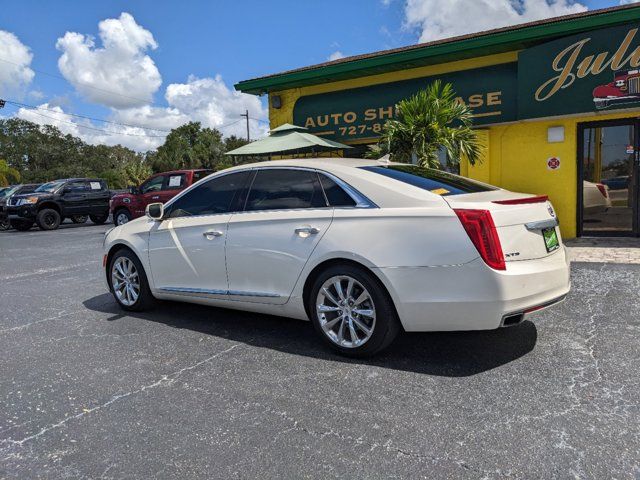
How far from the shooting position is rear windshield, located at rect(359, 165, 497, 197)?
3830mm

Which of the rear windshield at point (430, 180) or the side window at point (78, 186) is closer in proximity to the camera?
the rear windshield at point (430, 180)

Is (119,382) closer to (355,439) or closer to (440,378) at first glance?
(355,439)

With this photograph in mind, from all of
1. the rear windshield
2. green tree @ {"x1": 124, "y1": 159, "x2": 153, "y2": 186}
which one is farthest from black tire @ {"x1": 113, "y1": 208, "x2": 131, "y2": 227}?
green tree @ {"x1": 124, "y1": 159, "x2": 153, "y2": 186}

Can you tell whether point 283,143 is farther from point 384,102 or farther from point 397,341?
point 397,341

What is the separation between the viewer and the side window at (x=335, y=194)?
3861 mm

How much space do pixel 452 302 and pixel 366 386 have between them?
0.79 metres

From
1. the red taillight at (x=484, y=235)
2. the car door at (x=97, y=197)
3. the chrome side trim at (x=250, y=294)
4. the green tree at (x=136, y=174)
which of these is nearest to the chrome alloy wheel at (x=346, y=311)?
the chrome side trim at (x=250, y=294)

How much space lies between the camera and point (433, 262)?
3393 mm

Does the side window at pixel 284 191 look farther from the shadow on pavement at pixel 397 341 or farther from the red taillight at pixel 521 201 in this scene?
the red taillight at pixel 521 201

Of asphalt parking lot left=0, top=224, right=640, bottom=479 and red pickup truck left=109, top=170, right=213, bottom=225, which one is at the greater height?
red pickup truck left=109, top=170, right=213, bottom=225

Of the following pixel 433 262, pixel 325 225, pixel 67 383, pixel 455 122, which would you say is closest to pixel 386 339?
pixel 433 262

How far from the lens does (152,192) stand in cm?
1527

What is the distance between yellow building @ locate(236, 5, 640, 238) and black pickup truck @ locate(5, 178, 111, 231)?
12221 mm

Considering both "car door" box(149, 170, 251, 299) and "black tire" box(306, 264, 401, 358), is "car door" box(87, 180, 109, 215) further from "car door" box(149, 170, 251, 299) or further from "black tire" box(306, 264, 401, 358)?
"black tire" box(306, 264, 401, 358)
